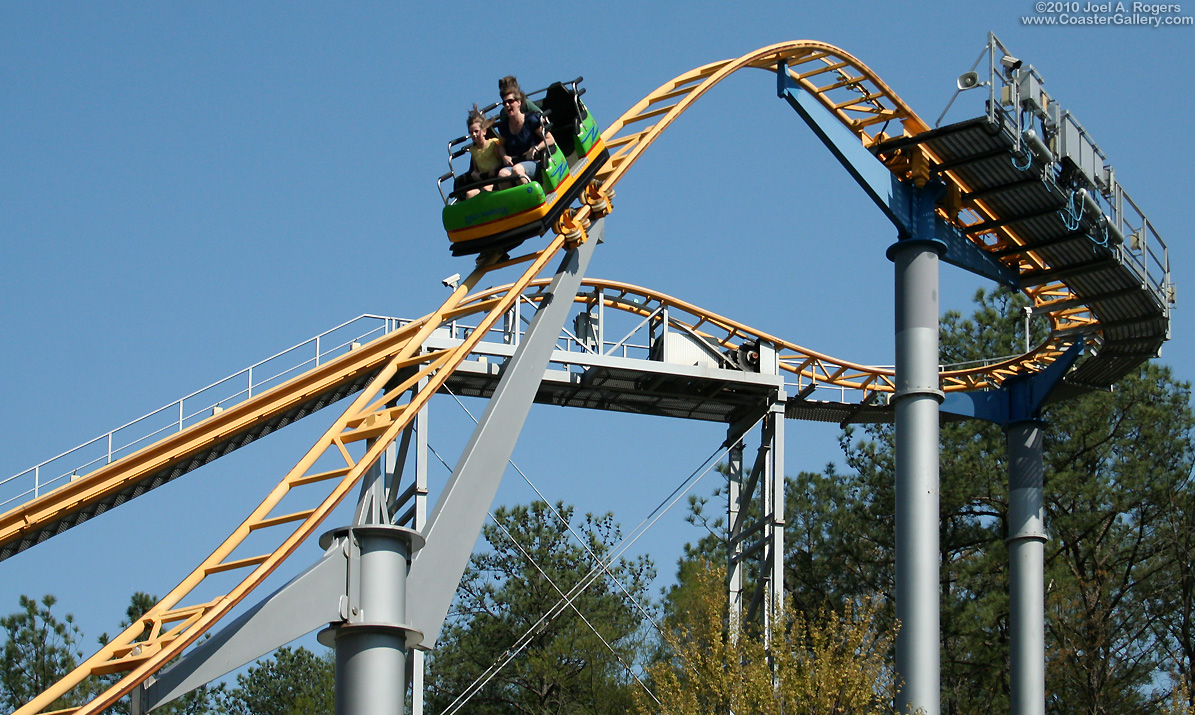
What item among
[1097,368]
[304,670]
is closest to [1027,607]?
[1097,368]

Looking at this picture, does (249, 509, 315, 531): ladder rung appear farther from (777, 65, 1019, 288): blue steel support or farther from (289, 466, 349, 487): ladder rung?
(777, 65, 1019, 288): blue steel support

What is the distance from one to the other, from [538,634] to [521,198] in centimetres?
2121

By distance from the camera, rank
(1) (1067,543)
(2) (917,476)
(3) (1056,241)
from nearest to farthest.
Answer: (2) (917,476) → (3) (1056,241) → (1) (1067,543)

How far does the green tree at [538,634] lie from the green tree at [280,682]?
5.88 meters

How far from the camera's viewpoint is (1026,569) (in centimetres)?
2264

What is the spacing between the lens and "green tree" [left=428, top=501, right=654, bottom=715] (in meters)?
34.3

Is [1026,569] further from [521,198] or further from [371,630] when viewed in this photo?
[371,630]

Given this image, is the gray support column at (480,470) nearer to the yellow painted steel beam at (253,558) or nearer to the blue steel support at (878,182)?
the yellow painted steel beam at (253,558)

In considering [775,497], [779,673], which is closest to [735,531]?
[775,497]

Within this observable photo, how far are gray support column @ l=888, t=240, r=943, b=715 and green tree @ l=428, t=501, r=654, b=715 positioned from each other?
49.9 feet

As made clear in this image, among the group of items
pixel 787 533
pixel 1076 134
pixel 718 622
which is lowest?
pixel 718 622

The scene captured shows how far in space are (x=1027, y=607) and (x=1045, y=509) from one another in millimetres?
10704

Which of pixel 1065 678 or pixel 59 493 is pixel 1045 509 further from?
pixel 59 493

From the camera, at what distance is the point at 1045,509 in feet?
107
